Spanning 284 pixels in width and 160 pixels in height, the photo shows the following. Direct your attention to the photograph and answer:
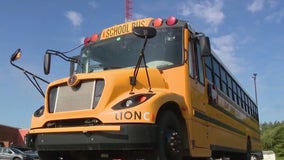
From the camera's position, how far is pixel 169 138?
711 centimetres

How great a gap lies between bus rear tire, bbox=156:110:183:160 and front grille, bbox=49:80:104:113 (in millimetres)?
1015

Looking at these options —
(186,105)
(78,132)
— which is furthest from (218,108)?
(78,132)

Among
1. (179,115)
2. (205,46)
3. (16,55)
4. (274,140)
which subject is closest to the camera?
(179,115)

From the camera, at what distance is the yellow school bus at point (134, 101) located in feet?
21.7

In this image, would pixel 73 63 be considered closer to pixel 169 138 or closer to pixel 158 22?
pixel 158 22

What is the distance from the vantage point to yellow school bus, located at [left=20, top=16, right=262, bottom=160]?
21.7 ft

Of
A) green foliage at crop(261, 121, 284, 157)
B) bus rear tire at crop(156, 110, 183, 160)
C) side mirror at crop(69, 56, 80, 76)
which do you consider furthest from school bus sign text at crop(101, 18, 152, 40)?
green foliage at crop(261, 121, 284, 157)

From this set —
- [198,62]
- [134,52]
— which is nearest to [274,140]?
[198,62]

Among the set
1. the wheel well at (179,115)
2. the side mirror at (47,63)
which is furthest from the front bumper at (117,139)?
the side mirror at (47,63)

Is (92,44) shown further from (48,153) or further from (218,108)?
(218,108)

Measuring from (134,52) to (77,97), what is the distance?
1719 millimetres

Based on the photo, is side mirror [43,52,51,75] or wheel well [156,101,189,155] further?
side mirror [43,52,51,75]

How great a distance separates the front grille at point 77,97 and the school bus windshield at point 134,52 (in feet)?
4.22

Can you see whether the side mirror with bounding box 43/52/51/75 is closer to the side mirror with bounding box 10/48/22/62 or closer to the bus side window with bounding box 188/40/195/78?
the side mirror with bounding box 10/48/22/62
